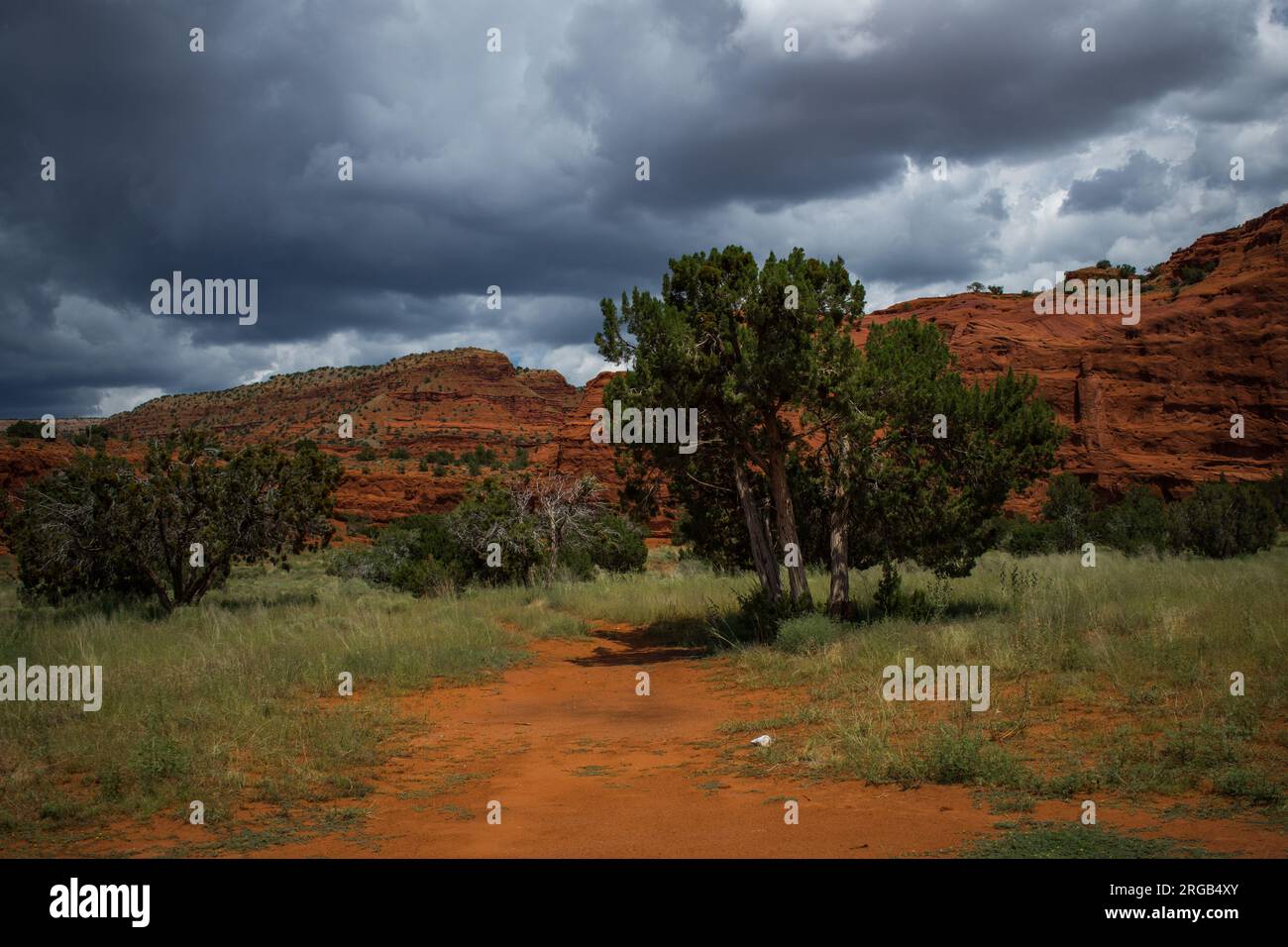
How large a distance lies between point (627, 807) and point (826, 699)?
4.01 m

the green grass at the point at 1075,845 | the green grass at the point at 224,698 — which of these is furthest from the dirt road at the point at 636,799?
the green grass at the point at 224,698

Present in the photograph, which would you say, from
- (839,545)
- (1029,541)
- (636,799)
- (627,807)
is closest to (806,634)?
(839,545)

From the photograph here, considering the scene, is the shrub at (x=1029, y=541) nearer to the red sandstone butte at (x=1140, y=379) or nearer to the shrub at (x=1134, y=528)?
the shrub at (x=1134, y=528)

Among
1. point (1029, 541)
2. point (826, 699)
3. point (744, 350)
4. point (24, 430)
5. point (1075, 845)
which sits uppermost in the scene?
point (24, 430)

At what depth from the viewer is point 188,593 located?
17719mm

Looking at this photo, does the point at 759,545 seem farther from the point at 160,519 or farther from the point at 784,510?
the point at 160,519

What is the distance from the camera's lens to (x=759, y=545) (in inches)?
570

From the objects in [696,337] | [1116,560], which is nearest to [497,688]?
[696,337]

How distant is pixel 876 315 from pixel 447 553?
3799 centimetres

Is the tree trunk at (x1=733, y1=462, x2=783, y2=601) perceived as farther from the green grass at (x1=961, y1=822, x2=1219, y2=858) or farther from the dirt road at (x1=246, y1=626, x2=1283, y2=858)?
the green grass at (x1=961, y1=822, x2=1219, y2=858)

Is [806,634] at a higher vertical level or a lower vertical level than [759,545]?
lower

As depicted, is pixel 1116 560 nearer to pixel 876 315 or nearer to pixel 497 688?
pixel 497 688

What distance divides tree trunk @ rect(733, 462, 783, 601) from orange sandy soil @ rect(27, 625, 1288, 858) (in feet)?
14.3

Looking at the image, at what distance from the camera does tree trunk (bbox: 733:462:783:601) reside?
14273 mm
